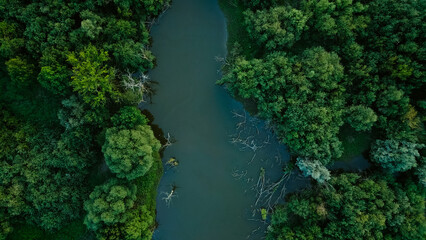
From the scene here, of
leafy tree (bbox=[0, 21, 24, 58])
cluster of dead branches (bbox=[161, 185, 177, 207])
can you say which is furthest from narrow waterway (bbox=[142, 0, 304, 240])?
leafy tree (bbox=[0, 21, 24, 58])

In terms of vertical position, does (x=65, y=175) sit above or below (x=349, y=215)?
below

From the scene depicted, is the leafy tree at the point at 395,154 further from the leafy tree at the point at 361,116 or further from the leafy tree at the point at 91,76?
the leafy tree at the point at 91,76

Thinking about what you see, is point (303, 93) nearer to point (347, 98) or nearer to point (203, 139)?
point (347, 98)

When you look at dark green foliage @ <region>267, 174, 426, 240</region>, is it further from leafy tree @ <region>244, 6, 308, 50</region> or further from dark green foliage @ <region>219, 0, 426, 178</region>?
leafy tree @ <region>244, 6, 308, 50</region>

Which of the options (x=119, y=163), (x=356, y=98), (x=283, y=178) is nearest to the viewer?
(x=119, y=163)

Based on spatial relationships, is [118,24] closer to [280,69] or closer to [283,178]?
[280,69]

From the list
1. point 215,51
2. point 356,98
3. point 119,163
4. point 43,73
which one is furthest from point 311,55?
point 43,73
